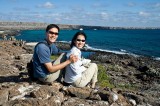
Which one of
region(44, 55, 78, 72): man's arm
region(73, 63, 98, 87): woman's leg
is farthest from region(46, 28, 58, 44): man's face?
region(73, 63, 98, 87): woman's leg

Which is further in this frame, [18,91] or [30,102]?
[18,91]

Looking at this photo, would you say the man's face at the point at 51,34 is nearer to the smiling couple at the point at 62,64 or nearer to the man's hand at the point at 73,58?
the smiling couple at the point at 62,64

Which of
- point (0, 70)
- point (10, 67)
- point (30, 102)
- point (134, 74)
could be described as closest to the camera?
point (30, 102)

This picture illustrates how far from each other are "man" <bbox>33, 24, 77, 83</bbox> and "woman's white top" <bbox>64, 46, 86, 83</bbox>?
0.28m

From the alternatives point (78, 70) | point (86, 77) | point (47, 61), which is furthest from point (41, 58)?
point (86, 77)

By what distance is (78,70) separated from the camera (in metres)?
10.5

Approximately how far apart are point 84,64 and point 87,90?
4.04ft

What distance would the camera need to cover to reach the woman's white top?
33.7ft

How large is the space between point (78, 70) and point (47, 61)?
122 cm

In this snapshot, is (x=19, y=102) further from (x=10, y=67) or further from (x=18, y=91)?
(x=10, y=67)

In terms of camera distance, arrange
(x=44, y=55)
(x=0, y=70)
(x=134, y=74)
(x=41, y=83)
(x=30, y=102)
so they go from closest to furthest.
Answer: (x=30, y=102) → (x=44, y=55) → (x=41, y=83) → (x=0, y=70) → (x=134, y=74)

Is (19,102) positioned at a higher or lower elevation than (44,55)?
lower

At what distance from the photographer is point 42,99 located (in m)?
9.44

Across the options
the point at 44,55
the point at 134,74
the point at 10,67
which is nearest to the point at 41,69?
the point at 44,55
